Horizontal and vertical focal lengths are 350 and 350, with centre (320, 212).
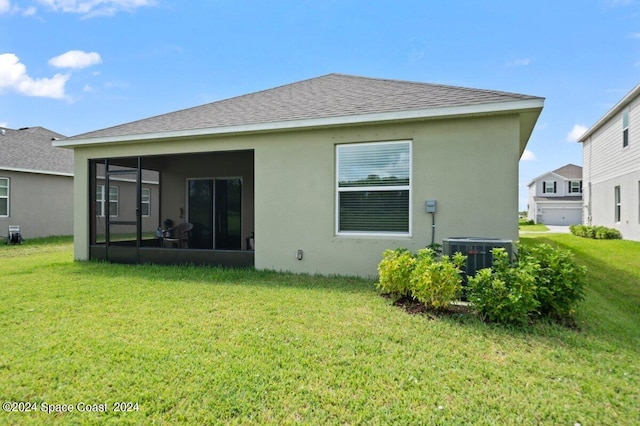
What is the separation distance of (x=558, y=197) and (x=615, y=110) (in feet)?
81.7

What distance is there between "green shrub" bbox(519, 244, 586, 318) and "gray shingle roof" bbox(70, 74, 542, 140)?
2.66m

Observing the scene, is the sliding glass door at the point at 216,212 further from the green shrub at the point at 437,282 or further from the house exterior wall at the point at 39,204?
the house exterior wall at the point at 39,204

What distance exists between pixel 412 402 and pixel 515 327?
2.18m

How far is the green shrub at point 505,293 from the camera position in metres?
4.05

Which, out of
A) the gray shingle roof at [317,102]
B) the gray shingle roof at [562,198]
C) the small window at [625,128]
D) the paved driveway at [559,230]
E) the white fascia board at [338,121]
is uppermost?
the small window at [625,128]

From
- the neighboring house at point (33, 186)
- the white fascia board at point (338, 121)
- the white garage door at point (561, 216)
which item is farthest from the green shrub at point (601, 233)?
the neighboring house at point (33, 186)

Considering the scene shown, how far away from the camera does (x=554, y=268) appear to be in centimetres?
443

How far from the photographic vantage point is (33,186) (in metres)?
15.3

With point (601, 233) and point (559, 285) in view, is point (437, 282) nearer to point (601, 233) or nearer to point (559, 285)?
point (559, 285)

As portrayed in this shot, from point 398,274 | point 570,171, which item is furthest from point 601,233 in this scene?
point 570,171

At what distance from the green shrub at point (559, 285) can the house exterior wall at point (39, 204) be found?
725 inches

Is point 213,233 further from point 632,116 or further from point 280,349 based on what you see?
point 632,116

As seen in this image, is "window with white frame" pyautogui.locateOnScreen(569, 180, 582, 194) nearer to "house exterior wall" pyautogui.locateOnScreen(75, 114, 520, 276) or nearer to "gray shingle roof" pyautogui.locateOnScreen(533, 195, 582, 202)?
"gray shingle roof" pyautogui.locateOnScreen(533, 195, 582, 202)

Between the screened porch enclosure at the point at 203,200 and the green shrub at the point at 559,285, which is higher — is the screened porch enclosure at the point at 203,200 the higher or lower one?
the higher one
